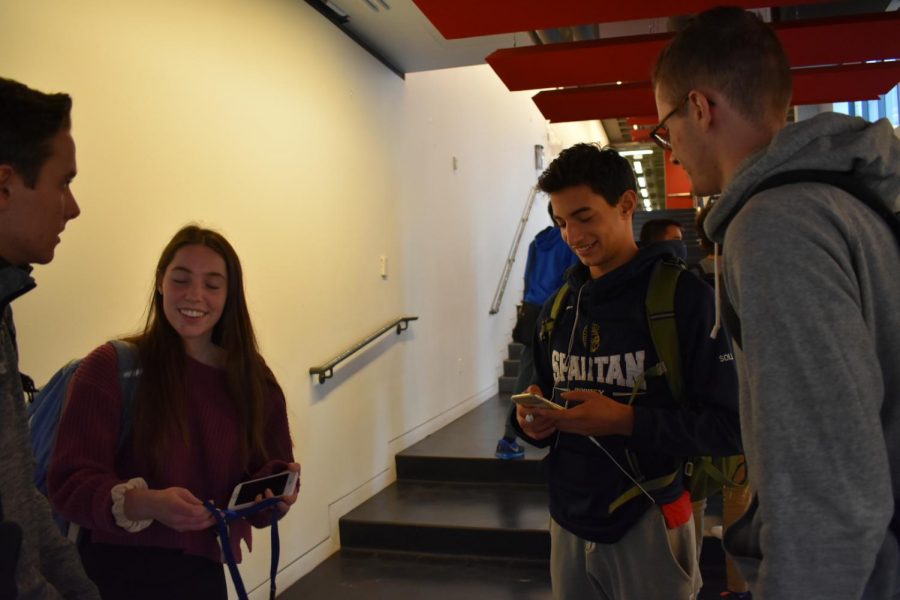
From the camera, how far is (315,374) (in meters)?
4.20

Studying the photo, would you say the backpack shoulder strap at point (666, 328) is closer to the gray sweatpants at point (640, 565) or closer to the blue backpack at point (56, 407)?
Result: the gray sweatpants at point (640, 565)

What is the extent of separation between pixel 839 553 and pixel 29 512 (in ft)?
3.70

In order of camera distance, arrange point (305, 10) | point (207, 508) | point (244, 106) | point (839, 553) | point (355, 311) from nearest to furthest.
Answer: point (839, 553) → point (207, 508) → point (244, 106) → point (305, 10) → point (355, 311)

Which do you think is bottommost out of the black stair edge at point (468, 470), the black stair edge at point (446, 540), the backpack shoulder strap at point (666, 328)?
the black stair edge at point (446, 540)

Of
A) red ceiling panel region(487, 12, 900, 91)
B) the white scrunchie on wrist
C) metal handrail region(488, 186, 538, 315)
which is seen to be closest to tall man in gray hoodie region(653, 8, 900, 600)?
the white scrunchie on wrist

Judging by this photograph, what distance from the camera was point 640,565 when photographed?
5.48ft

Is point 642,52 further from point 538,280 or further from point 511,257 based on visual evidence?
point 511,257

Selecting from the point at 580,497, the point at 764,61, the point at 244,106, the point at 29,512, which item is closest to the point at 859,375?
the point at 764,61

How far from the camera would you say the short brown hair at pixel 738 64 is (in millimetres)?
1037

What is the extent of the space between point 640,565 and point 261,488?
2.93ft

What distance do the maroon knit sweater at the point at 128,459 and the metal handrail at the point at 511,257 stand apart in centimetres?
535

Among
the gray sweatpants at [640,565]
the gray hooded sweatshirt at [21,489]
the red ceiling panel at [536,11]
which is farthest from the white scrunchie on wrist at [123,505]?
the red ceiling panel at [536,11]

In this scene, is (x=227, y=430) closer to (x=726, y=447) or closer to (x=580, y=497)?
(x=580, y=497)

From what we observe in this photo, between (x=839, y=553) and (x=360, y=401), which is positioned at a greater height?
(x=839, y=553)
